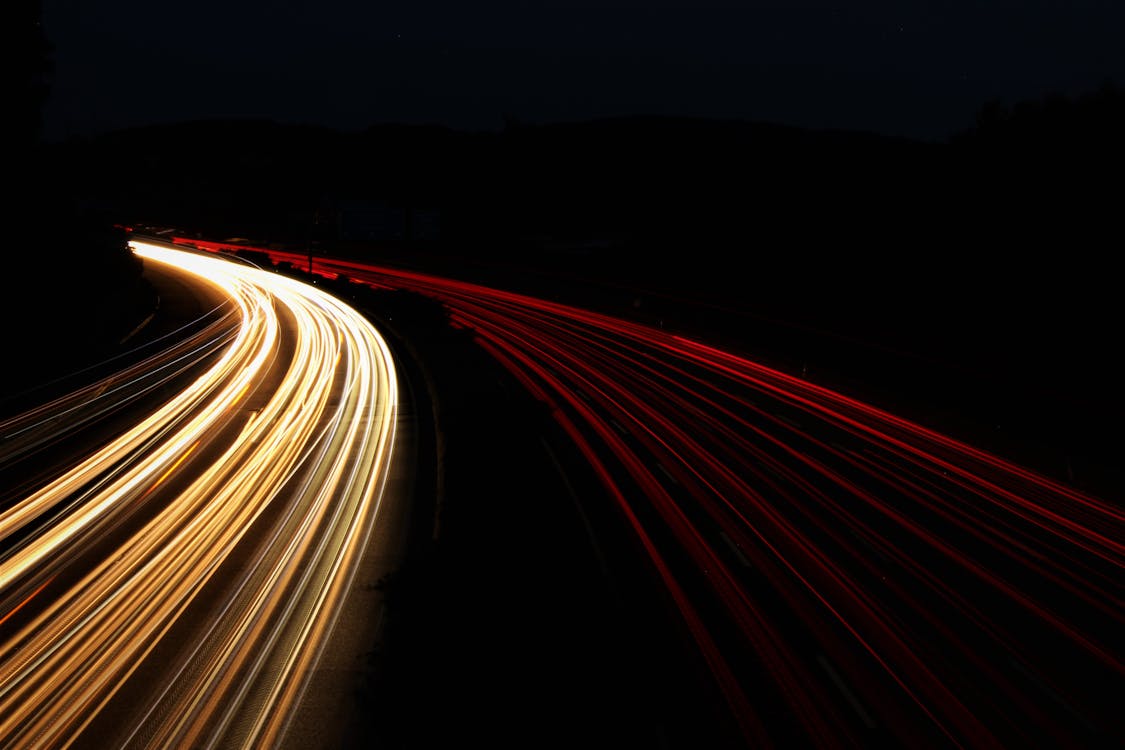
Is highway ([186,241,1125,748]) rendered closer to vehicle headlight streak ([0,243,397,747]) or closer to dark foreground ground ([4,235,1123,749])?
dark foreground ground ([4,235,1123,749])

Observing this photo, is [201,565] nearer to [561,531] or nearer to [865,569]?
[561,531]

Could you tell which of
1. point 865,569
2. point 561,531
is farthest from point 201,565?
point 865,569

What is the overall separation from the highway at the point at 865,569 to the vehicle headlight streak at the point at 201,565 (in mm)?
4303

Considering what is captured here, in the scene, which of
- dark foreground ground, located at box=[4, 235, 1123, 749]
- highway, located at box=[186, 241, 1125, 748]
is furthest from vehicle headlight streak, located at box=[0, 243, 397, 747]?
highway, located at box=[186, 241, 1125, 748]

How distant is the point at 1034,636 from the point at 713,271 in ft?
131

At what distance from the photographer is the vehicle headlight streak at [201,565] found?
730cm

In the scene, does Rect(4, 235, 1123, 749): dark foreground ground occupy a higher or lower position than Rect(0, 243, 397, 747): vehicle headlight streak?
higher

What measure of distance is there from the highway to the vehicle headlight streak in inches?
169

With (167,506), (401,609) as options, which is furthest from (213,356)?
(401,609)

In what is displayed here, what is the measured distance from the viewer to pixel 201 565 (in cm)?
1023

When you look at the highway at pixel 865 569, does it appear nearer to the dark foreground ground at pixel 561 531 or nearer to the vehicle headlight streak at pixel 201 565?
the dark foreground ground at pixel 561 531

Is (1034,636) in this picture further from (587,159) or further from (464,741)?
(587,159)

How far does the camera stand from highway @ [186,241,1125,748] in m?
7.58

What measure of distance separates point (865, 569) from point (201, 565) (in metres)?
8.65
